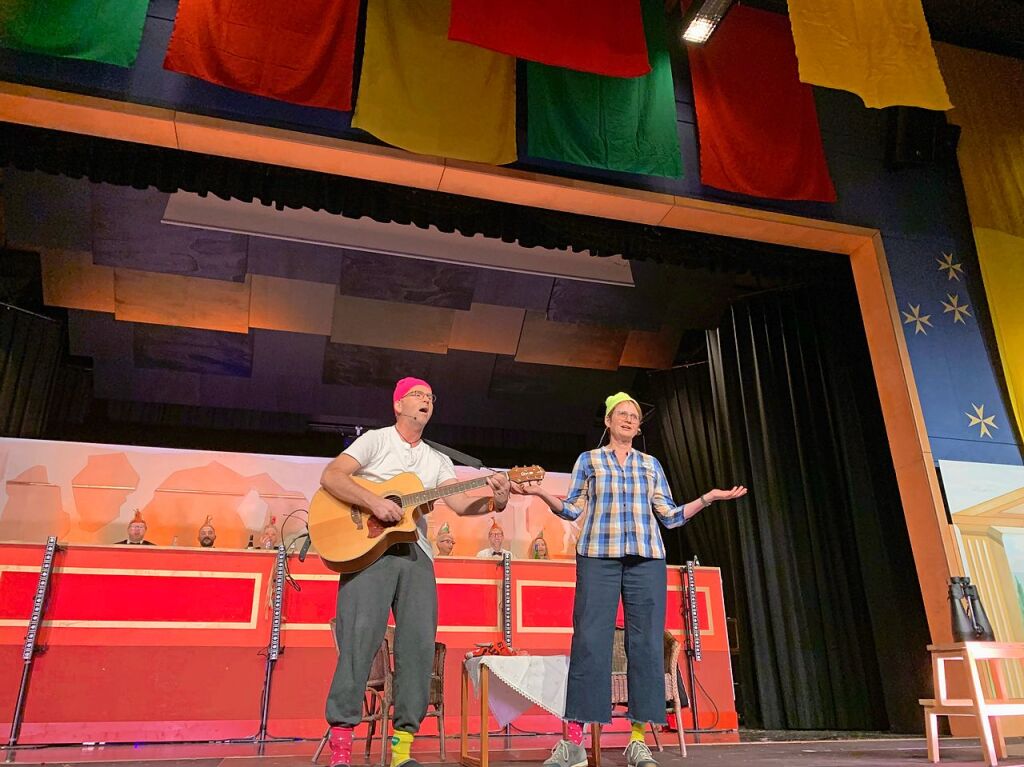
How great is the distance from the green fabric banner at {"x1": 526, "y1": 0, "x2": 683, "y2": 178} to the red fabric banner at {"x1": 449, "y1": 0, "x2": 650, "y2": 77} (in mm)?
222

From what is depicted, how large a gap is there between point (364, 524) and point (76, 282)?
623cm

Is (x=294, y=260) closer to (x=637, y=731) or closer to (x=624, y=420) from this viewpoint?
(x=624, y=420)

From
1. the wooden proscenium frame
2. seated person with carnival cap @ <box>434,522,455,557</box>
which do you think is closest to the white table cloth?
the wooden proscenium frame

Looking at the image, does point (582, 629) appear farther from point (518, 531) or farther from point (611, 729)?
point (518, 531)

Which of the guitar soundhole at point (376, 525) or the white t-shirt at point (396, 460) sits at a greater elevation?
the white t-shirt at point (396, 460)

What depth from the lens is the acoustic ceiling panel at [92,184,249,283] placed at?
22.2 feet

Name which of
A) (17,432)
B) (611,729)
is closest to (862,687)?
(611,729)

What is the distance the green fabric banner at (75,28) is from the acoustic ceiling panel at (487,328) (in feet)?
13.7

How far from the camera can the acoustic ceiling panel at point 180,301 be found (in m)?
7.44

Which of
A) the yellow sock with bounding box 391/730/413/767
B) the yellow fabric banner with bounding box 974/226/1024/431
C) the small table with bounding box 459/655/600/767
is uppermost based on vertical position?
the yellow fabric banner with bounding box 974/226/1024/431

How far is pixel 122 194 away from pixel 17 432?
8.59 ft

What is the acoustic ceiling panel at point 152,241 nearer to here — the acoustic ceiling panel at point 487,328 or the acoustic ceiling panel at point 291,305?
the acoustic ceiling panel at point 291,305

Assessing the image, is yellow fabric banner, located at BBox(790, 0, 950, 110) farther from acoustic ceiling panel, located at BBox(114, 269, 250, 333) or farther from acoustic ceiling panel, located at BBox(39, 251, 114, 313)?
acoustic ceiling panel, located at BBox(39, 251, 114, 313)

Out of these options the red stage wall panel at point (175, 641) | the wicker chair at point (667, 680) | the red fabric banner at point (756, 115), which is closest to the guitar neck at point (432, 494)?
the wicker chair at point (667, 680)
